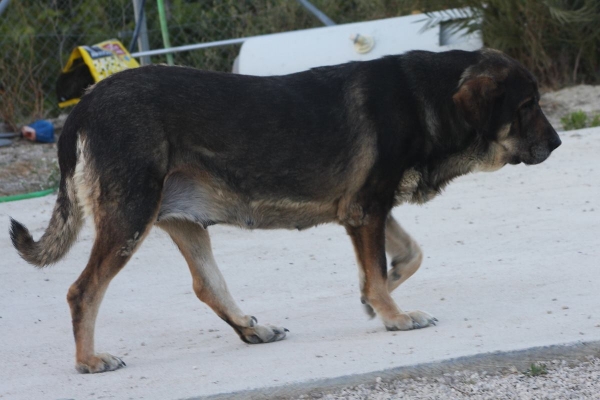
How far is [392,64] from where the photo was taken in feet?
16.8

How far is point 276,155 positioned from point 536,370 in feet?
5.34

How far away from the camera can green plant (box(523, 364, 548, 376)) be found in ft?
13.6

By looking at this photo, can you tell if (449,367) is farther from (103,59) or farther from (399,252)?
(103,59)

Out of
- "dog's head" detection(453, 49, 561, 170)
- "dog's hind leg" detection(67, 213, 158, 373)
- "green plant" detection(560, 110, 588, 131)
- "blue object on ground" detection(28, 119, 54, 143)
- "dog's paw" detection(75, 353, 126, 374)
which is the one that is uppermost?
"dog's head" detection(453, 49, 561, 170)

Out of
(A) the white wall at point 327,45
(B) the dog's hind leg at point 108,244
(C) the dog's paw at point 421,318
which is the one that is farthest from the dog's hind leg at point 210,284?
(A) the white wall at point 327,45

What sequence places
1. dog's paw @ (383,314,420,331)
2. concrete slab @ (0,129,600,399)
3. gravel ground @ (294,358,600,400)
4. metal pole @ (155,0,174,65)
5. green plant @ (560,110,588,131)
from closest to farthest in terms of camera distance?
gravel ground @ (294,358,600,400) → concrete slab @ (0,129,600,399) → dog's paw @ (383,314,420,331) → green plant @ (560,110,588,131) → metal pole @ (155,0,174,65)

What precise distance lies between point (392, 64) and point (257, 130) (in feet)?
2.71

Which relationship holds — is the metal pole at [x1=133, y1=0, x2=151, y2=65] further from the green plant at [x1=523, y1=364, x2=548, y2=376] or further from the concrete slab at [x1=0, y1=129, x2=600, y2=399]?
the green plant at [x1=523, y1=364, x2=548, y2=376]

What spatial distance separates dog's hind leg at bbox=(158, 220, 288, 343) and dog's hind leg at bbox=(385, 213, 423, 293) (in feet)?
2.24

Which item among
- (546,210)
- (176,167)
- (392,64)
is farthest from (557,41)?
(176,167)

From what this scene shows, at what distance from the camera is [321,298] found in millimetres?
5711

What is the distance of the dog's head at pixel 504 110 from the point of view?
196 inches

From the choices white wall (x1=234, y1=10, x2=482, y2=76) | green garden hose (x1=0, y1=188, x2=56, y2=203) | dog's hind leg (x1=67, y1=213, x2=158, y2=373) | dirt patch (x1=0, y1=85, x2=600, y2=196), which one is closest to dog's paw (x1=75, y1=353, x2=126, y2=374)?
dog's hind leg (x1=67, y1=213, x2=158, y2=373)

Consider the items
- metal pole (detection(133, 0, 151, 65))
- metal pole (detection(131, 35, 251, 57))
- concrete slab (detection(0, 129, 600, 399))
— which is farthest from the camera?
metal pole (detection(133, 0, 151, 65))
